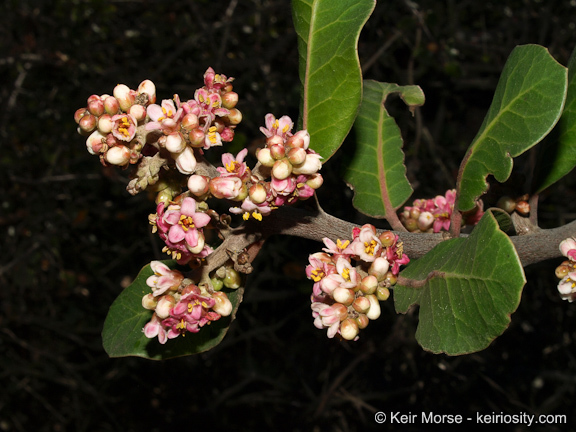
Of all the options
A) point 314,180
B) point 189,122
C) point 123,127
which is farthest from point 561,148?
point 123,127

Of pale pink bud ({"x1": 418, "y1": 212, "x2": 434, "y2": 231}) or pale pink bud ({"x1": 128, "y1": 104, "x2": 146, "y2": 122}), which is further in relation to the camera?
pale pink bud ({"x1": 418, "y1": 212, "x2": 434, "y2": 231})

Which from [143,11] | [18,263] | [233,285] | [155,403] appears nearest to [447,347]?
[233,285]

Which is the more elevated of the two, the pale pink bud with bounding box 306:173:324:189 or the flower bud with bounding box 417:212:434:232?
the pale pink bud with bounding box 306:173:324:189

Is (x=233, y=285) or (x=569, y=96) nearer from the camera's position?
(x=233, y=285)

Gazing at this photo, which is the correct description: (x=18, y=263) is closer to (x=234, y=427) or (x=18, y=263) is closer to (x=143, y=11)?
(x=234, y=427)

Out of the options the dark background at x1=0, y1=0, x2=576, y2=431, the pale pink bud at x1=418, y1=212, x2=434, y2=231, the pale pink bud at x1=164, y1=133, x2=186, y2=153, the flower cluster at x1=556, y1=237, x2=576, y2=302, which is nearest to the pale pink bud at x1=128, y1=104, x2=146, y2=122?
the pale pink bud at x1=164, y1=133, x2=186, y2=153

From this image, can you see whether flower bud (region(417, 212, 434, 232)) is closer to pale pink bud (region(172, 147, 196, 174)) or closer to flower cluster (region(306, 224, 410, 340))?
flower cluster (region(306, 224, 410, 340))

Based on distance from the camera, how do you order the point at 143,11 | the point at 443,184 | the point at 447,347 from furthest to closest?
the point at 143,11 < the point at 443,184 < the point at 447,347
